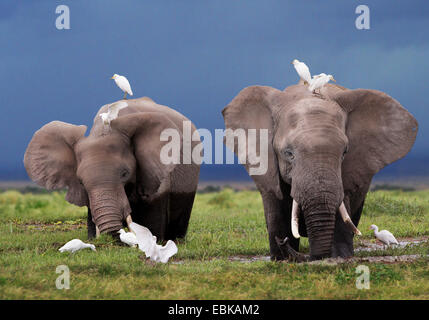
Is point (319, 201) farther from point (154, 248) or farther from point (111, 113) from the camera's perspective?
point (111, 113)

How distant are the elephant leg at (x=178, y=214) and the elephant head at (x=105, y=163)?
1127 mm

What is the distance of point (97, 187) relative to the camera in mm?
11828

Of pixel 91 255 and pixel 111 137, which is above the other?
pixel 111 137

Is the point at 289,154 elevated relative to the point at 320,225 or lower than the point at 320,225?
→ elevated

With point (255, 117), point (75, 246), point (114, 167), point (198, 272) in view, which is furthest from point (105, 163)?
point (198, 272)

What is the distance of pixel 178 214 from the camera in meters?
14.6

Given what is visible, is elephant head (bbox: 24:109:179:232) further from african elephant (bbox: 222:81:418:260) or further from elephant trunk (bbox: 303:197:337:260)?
elephant trunk (bbox: 303:197:337:260)

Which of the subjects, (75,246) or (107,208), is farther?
(107,208)

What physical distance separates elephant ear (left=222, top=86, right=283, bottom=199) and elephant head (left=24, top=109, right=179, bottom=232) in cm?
215

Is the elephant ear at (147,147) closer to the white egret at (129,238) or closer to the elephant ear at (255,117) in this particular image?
the white egret at (129,238)

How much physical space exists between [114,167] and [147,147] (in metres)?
0.93

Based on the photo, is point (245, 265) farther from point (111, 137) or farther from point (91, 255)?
point (111, 137)

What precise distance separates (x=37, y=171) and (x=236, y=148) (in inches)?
176
